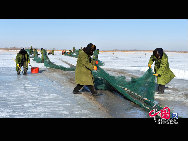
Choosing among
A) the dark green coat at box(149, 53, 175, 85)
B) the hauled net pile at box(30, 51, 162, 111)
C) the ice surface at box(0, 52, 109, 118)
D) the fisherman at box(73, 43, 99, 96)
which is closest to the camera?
the ice surface at box(0, 52, 109, 118)

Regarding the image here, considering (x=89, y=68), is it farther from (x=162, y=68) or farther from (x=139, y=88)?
(x=162, y=68)

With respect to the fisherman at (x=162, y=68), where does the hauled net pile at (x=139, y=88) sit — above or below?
below

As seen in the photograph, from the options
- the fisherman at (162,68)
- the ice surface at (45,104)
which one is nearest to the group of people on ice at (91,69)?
the fisherman at (162,68)

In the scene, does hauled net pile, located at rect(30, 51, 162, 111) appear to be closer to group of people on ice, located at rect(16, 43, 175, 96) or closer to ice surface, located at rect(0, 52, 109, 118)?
group of people on ice, located at rect(16, 43, 175, 96)

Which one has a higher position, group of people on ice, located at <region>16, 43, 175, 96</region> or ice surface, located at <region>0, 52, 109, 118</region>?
group of people on ice, located at <region>16, 43, 175, 96</region>

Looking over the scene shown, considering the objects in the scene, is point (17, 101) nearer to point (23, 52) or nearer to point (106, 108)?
point (106, 108)

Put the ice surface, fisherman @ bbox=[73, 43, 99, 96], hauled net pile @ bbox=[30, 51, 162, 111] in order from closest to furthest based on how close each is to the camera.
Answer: the ice surface
hauled net pile @ bbox=[30, 51, 162, 111]
fisherman @ bbox=[73, 43, 99, 96]

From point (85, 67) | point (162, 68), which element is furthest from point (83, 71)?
point (162, 68)

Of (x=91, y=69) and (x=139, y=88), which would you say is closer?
(x=139, y=88)

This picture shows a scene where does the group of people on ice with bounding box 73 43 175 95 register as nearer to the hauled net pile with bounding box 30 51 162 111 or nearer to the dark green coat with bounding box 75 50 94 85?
the dark green coat with bounding box 75 50 94 85

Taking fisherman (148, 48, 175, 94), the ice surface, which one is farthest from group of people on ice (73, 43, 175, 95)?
the ice surface

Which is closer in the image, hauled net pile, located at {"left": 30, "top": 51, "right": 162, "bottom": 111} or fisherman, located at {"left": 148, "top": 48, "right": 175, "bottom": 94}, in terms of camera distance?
hauled net pile, located at {"left": 30, "top": 51, "right": 162, "bottom": 111}

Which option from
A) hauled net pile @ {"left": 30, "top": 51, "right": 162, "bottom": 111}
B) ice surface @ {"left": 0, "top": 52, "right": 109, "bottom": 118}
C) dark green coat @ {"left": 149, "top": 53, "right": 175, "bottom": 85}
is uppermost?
dark green coat @ {"left": 149, "top": 53, "right": 175, "bottom": 85}

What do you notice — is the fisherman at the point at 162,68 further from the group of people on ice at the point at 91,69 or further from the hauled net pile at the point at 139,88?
the hauled net pile at the point at 139,88
